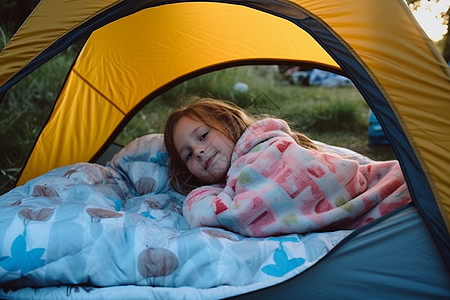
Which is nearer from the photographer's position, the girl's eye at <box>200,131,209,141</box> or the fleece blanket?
the fleece blanket

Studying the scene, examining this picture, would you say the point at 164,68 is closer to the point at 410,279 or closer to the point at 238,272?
the point at 238,272

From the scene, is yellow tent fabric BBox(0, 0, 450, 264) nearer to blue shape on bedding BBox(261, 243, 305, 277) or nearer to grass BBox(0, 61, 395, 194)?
grass BBox(0, 61, 395, 194)

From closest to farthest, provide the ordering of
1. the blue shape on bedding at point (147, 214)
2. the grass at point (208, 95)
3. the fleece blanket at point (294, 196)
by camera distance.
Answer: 1. the fleece blanket at point (294, 196)
2. the blue shape on bedding at point (147, 214)
3. the grass at point (208, 95)

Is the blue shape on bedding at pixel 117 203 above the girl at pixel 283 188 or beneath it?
beneath

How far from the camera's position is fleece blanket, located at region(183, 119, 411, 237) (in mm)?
1652

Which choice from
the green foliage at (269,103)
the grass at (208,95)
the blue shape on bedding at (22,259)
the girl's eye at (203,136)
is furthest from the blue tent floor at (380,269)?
the green foliage at (269,103)

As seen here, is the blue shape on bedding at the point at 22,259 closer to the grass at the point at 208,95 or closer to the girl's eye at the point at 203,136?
the girl's eye at the point at 203,136

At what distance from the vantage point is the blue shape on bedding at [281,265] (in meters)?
1.47

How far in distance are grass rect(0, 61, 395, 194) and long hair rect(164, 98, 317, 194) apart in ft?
2.57

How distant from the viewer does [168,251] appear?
4.97ft

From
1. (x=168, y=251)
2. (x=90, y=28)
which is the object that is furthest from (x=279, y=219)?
(x=90, y=28)

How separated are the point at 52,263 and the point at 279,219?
2.19 ft

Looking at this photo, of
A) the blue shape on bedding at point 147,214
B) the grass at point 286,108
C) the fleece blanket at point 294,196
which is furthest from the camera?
the grass at point 286,108

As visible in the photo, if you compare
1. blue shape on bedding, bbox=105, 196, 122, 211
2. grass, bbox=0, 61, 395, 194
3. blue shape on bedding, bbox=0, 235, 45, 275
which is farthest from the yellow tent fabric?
blue shape on bedding, bbox=0, 235, 45, 275
